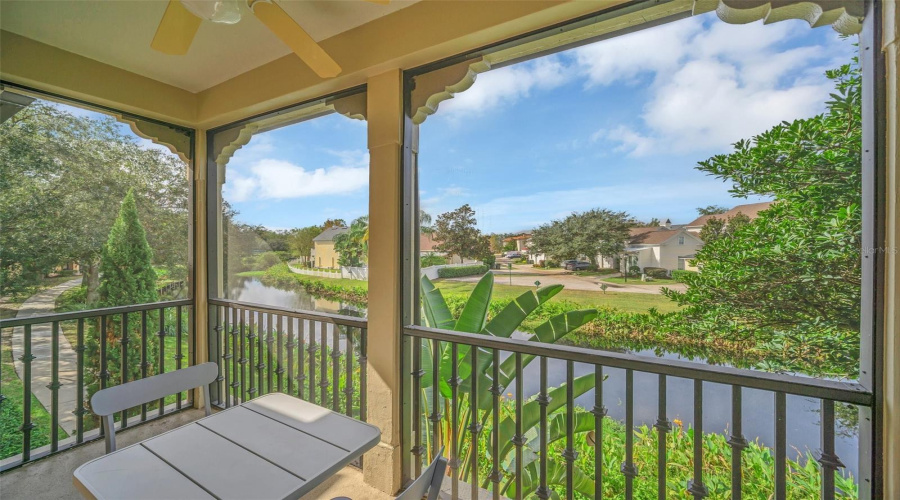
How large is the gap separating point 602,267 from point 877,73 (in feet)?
3.36

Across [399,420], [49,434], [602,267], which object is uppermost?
[602,267]

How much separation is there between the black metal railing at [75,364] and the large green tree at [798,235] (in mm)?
3622

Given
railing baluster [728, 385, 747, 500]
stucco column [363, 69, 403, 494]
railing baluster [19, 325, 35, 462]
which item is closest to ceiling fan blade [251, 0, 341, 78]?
stucco column [363, 69, 403, 494]

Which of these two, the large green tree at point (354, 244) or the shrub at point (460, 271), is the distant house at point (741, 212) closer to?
the shrub at point (460, 271)

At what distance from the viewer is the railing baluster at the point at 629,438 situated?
1.38 m

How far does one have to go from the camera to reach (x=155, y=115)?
261 centimetres

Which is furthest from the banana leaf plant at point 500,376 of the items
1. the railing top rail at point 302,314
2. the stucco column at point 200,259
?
the stucco column at point 200,259

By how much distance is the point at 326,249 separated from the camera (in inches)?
97.4

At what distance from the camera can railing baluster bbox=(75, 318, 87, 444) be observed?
2357mm

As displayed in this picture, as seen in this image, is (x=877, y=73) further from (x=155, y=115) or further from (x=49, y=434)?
(x=49, y=434)

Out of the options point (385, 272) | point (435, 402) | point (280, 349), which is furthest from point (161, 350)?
point (435, 402)

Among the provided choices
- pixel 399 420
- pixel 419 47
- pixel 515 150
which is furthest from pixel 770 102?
pixel 399 420

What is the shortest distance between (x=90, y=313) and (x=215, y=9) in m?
2.51

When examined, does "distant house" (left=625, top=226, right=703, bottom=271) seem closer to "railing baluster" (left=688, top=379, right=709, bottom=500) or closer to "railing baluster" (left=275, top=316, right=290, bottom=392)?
"railing baluster" (left=688, top=379, right=709, bottom=500)
